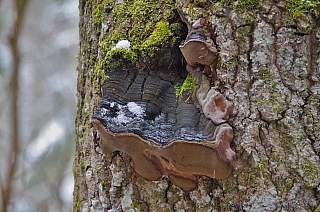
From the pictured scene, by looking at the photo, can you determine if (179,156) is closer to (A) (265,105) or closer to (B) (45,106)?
(A) (265,105)

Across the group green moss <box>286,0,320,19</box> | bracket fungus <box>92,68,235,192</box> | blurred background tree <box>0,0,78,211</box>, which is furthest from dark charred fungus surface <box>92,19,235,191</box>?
blurred background tree <box>0,0,78,211</box>

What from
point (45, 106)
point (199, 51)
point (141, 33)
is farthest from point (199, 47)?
point (45, 106)

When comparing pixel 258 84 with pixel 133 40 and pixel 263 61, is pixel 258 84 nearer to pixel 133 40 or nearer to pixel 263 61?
pixel 263 61

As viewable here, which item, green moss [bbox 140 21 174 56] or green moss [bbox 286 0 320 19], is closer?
green moss [bbox 286 0 320 19]

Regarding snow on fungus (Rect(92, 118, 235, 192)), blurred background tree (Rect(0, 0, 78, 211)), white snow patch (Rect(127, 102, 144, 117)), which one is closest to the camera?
snow on fungus (Rect(92, 118, 235, 192))

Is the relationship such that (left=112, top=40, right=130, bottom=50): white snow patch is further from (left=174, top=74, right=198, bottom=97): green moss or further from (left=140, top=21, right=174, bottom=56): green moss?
(left=174, top=74, right=198, bottom=97): green moss

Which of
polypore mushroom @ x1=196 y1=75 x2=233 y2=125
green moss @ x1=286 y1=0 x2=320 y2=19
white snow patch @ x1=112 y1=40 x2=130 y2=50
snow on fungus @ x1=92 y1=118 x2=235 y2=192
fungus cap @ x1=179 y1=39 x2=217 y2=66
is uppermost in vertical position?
white snow patch @ x1=112 y1=40 x2=130 y2=50

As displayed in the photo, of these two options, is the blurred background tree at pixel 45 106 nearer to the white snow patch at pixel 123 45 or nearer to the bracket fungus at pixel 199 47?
the white snow patch at pixel 123 45

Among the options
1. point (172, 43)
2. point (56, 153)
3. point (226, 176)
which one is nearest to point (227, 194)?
point (226, 176)

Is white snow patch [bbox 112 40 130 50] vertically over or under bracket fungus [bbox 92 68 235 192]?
over
